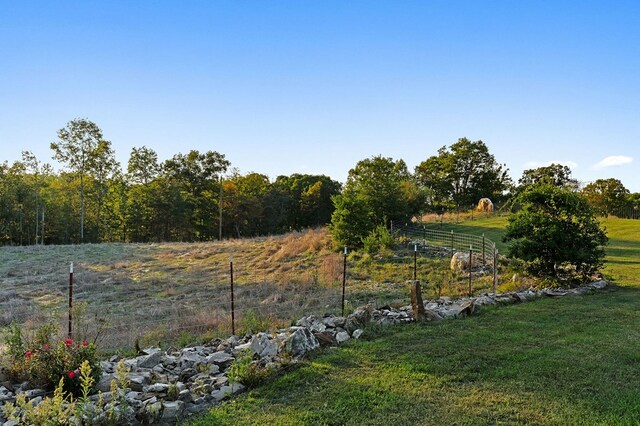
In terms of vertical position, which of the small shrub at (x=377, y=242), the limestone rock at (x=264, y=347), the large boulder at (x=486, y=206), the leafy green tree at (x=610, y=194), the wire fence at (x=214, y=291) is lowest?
the wire fence at (x=214, y=291)

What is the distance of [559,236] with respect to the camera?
11648mm

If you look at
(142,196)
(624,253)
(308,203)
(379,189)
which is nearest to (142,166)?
(142,196)

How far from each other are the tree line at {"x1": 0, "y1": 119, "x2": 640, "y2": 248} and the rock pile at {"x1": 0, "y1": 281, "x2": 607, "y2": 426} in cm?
1819

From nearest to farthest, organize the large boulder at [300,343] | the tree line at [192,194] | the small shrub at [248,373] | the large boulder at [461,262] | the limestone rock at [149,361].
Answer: the small shrub at [248,373]
the limestone rock at [149,361]
the large boulder at [300,343]
the large boulder at [461,262]
the tree line at [192,194]

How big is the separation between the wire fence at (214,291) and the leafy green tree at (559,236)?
114 cm

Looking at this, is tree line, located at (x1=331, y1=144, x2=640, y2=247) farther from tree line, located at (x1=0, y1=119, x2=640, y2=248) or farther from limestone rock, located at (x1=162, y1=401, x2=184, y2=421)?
limestone rock, located at (x1=162, y1=401, x2=184, y2=421)

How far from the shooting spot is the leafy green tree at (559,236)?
38.3 ft

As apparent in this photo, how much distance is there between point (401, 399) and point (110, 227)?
145 feet

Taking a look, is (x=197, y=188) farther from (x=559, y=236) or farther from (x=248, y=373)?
(x=248, y=373)

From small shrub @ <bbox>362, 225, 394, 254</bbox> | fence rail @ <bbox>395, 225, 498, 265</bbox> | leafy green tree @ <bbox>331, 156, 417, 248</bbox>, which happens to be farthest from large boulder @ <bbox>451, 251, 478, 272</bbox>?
leafy green tree @ <bbox>331, 156, 417, 248</bbox>

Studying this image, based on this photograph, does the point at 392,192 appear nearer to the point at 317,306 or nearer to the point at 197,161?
the point at 317,306

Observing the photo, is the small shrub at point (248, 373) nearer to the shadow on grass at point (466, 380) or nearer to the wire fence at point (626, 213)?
the shadow on grass at point (466, 380)

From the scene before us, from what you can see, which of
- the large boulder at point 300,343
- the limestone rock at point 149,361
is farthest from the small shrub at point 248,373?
the limestone rock at point 149,361

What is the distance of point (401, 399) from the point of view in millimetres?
4500
